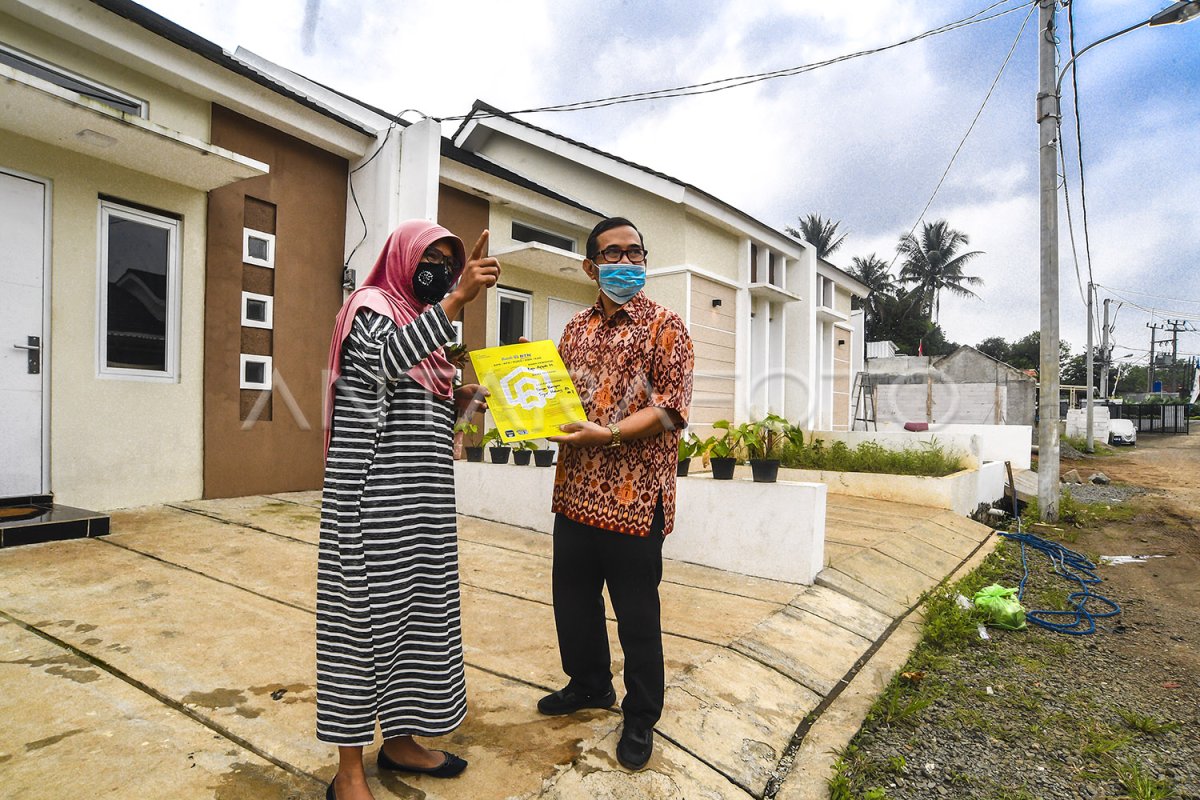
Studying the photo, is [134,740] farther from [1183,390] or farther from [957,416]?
[1183,390]

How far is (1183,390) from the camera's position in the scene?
59.4 m

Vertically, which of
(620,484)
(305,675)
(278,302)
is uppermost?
(278,302)

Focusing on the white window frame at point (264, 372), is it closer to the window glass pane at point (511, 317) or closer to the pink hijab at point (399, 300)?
the window glass pane at point (511, 317)

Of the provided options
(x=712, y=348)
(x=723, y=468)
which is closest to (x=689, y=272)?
(x=712, y=348)

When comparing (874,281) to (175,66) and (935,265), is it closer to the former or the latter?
(935,265)

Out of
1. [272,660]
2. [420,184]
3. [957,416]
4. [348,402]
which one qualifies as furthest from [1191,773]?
[957,416]

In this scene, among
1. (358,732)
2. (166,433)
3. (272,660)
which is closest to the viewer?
(358,732)

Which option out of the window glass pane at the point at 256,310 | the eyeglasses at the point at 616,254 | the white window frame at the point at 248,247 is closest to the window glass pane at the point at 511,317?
the white window frame at the point at 248,247

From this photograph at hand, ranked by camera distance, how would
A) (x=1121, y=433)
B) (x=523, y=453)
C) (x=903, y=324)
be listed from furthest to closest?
(x=903, y=324), (x=1121, y=433), (x=523, y=453)

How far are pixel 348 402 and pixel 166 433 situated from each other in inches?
189

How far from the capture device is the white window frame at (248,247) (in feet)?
19.8

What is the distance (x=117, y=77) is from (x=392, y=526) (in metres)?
5.61

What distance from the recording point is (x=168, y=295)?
553 cm

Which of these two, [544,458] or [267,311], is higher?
[267,311]
